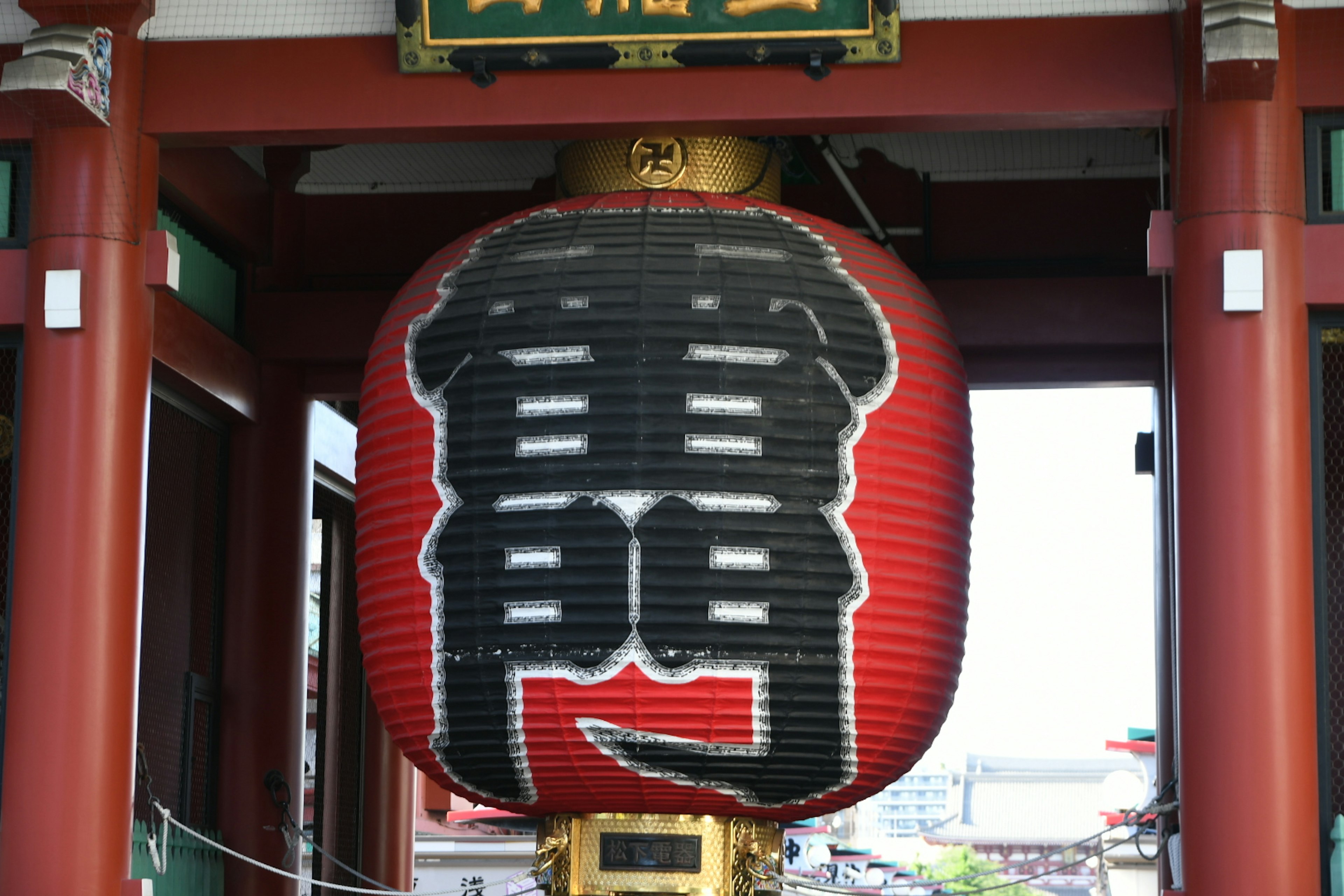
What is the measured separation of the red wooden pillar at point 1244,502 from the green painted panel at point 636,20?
3.30 ft

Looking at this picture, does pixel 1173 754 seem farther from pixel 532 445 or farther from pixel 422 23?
pixel 422 23

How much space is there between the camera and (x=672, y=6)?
514cm

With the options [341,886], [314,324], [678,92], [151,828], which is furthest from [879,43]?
[151,828]

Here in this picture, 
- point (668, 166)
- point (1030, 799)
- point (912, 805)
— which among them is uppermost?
point (668, 166)

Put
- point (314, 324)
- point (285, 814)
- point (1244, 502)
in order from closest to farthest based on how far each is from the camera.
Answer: point (1244, 502), point (285, 814), point (314, 324)

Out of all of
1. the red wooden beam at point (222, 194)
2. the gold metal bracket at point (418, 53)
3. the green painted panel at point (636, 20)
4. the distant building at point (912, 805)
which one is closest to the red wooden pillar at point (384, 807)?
the red wooden beam at point (222, 194)

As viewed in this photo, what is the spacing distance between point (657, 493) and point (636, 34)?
1349mm

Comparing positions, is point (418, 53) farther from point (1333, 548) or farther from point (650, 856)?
point (1333, 548)

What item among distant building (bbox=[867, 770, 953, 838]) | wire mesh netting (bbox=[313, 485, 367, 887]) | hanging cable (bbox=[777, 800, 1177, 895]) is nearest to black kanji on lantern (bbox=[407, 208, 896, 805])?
hanging cable (bbox=[777, 800, 1177, 895])

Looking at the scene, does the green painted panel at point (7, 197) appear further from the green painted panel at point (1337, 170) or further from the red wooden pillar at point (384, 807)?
the green painted panel at point (1337, 170)

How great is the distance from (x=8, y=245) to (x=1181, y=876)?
3814 millimetres

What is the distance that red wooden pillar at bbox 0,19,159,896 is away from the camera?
4738 millimetres

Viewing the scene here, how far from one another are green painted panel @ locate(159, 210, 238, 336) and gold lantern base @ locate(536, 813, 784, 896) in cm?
243

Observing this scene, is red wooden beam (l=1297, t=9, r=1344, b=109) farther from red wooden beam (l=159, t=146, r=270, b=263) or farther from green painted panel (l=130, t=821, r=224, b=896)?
green painted panel (l=130, t=821, r=224, b=896)
